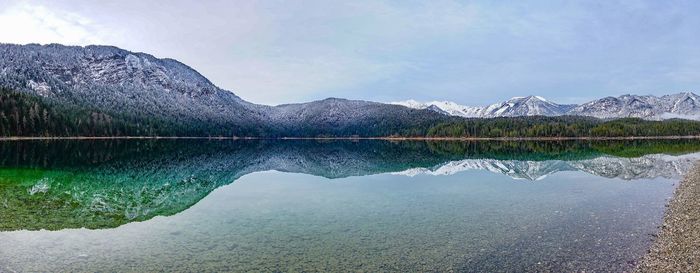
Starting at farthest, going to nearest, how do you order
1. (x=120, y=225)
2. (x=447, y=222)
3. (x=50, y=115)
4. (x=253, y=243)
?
1. (x=50, y=115)
2. (x=447, y=222)
3. (x=120, y=225)
4. (x=253, y=243)

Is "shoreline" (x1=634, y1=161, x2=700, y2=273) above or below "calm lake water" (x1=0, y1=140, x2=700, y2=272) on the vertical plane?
above

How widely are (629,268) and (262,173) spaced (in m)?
46.7

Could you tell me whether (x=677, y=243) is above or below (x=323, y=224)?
above

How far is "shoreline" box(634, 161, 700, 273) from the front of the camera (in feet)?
56.1

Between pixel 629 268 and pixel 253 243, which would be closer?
pixel 629 268

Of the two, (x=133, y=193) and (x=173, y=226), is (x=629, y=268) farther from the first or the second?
(x=133, y=193)

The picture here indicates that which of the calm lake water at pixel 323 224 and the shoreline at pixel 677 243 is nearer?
the shoreline at pixel 677 243

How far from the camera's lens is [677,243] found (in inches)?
808

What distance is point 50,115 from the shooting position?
157 meters

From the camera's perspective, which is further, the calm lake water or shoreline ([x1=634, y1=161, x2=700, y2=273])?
the calm lake water

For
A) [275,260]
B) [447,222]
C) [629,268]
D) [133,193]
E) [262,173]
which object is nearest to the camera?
[629,268]

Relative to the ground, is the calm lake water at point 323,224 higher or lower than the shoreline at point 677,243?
lower

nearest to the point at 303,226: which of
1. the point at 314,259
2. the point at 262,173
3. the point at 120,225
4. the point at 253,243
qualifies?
the point at 253,243

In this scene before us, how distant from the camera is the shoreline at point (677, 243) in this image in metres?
17.1
